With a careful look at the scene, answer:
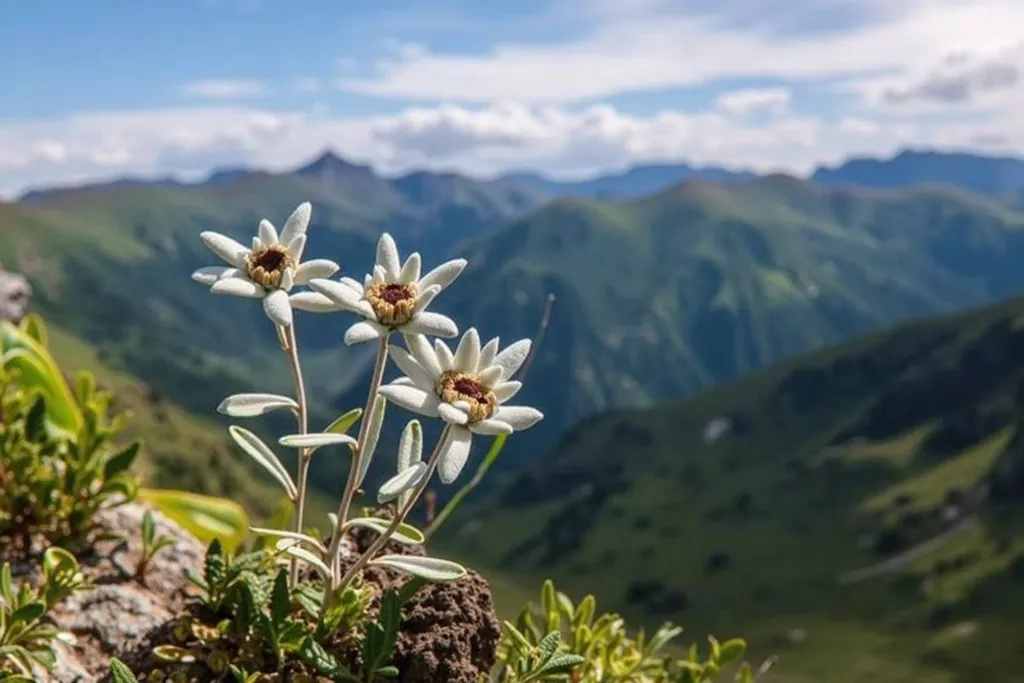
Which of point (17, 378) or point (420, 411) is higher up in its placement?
point (17, 378)

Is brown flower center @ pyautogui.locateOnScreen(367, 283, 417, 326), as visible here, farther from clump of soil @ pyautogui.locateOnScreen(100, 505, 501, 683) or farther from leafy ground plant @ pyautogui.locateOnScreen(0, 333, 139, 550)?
leafy ground plant @ pyautogui.locateOnScreen(0, 333, 139, 550)

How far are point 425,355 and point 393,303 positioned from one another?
10.2 inches

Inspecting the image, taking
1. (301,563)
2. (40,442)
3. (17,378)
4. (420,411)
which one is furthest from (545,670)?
(17,378)

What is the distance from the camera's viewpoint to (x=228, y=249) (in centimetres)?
472

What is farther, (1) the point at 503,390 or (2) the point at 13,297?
(2) the point at 13,297

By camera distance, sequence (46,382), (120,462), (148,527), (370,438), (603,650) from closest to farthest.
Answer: (370,438), (603,650), (148,527), (120,462), (46,382)

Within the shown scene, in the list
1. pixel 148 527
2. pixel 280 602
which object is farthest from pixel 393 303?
pixel 148 527

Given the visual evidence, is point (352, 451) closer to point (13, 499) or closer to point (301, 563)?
point (301, 563)

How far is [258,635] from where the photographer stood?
491cm

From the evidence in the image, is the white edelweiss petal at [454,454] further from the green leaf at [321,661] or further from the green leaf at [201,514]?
the green leaf at [201,514]

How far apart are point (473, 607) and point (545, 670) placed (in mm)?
689

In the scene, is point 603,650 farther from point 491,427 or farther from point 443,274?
point 443,274

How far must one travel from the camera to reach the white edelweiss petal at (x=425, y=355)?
14.3 ft

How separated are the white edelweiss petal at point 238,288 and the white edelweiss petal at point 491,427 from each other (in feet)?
3.73
